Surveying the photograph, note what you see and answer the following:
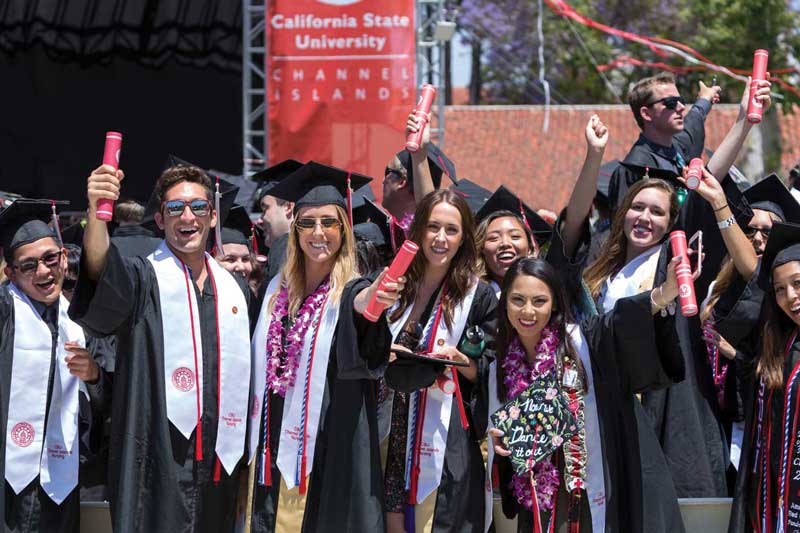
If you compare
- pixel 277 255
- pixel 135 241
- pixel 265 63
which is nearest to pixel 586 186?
pixel 277 255

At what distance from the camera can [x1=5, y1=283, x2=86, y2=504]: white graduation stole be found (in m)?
4.40

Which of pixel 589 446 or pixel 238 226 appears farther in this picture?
pixel 238 226

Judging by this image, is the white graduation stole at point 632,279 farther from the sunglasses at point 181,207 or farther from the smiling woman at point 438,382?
the sunglasses at point 181,207

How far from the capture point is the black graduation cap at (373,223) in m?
5.50

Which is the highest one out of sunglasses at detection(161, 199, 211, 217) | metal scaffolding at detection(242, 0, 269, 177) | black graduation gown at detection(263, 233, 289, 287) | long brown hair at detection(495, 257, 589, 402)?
metal scaffolding at detection(242, 0, 269, 177)

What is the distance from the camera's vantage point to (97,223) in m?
3.95

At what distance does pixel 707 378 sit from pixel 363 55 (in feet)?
19.2

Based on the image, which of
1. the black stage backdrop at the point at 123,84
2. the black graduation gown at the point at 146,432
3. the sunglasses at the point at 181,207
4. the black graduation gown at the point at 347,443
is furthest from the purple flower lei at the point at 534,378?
the black stage backdrop at the point at 123,84

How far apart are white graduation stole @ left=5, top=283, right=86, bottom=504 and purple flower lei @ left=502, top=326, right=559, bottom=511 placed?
1.75 m

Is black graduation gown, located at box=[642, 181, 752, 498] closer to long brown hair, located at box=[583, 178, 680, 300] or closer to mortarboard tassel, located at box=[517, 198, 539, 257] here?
long brown hair, located at box=[583, 178, 680, 300]

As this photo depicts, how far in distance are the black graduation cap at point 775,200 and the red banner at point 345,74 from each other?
16.6 feet

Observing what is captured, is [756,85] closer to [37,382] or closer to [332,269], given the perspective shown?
[332,269]

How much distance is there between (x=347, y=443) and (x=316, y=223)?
35.1 inches

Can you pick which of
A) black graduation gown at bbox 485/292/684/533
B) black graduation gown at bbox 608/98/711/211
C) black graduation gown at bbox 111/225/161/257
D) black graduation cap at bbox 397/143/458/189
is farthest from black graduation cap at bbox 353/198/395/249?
black graduation gown at bbox 485/292/684/533
